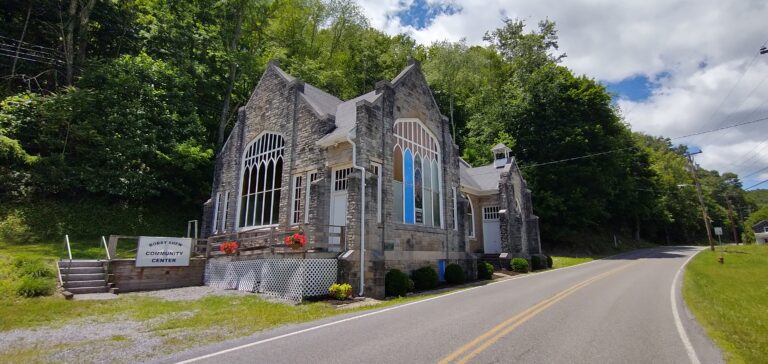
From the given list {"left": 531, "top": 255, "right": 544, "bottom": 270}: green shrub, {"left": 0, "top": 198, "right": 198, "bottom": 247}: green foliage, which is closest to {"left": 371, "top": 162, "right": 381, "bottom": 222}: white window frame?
{"left": 0, "top": 198, "right": 198, "bottom": 247}: green foliage

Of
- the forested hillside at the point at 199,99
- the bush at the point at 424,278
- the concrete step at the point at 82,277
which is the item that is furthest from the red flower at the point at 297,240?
the forested hillside at the point at 199,99

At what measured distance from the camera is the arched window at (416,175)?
1720 centimetres

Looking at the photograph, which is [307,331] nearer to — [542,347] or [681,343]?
[542,347]

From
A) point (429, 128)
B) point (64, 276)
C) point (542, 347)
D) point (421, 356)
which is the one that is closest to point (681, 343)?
point (542, 347)

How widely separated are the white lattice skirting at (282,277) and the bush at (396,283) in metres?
2.16

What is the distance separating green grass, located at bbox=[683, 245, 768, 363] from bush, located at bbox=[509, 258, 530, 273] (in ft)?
25.8

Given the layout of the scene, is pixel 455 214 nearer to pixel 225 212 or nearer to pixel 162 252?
pixel 225 212

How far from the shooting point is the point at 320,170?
16.0 meters

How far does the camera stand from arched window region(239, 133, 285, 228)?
17938 millimetres

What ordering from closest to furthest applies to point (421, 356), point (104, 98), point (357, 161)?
point (421, 356) → point (357, 161) → point (104, 98)

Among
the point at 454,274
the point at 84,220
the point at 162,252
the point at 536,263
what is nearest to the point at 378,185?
the point at 454,274

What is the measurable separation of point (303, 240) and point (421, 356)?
26.1 feet

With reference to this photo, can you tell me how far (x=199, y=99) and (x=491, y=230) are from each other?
23880mm

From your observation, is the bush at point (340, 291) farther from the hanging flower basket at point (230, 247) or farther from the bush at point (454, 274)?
the bush at point (454, 274)
